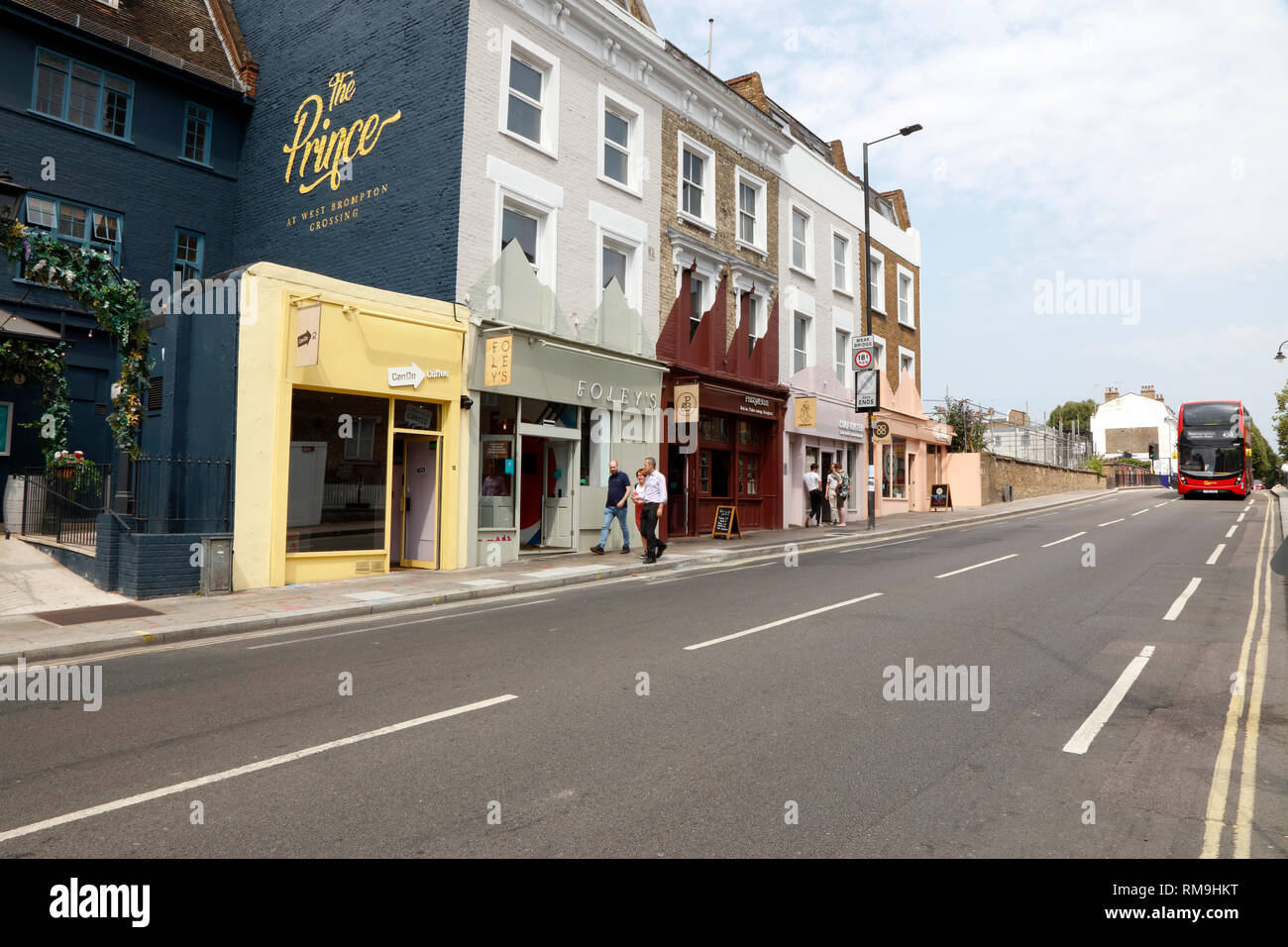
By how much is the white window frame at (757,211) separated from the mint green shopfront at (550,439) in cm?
612

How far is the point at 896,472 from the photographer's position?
31906 mm

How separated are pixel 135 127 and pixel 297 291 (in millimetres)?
9886

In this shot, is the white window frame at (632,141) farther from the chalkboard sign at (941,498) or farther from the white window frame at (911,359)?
the chalkboard sign at (941,498)

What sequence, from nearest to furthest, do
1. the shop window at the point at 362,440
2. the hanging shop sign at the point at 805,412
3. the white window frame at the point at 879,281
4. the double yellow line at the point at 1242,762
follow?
the double yellow line at the point at 1242,762
the shop window at the point at 362,440
the hanging shop sign at the point at 805,412
the white window frame at the point at 879,281

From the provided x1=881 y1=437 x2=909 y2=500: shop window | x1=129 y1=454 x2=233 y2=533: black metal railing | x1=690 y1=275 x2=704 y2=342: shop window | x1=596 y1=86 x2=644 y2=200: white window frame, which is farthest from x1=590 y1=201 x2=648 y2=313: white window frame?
x1=881 y1=437 x2=909 y2=500: shop window

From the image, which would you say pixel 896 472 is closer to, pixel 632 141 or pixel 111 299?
pixel 632 141

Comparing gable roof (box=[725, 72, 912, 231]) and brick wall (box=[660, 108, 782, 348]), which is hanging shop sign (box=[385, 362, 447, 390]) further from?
gable roof (box=[725, 72, 912, 231])

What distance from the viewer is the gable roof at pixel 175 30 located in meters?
17.6

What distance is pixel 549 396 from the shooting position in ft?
53.2

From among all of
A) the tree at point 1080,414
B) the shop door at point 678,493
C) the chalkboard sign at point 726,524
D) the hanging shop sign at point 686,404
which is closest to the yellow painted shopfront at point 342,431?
the hanging shop sign at point 686,404

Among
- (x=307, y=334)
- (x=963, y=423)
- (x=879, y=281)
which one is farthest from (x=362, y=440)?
(x=963, y=423)

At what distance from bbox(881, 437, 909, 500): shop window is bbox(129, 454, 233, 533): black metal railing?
2412 cm
